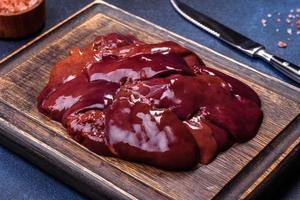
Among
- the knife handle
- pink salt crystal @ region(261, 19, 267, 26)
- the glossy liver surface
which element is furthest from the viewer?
pink salt crystal @ region(261, 19, 267, 26)

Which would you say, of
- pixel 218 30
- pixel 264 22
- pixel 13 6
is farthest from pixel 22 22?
pixel 264 22

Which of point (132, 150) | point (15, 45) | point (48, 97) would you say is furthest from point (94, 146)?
point (15, 45)

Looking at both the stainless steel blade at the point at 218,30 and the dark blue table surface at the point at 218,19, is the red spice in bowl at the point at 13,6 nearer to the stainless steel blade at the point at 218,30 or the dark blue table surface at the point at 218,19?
the dark blue table surface at the point at 218,19

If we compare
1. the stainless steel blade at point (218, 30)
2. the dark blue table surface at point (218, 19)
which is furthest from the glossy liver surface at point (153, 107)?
the stainless steel blade at point (218, 30)

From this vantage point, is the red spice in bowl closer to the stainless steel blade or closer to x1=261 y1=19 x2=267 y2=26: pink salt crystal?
the stainless steel blade

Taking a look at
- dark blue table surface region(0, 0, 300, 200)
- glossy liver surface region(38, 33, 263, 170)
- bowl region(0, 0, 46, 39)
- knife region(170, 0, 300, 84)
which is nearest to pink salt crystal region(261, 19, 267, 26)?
dark blue table surface region(0, 0, 300, 200)

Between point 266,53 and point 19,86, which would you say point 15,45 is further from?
point 266,53

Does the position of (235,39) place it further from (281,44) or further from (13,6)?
(13,6)
